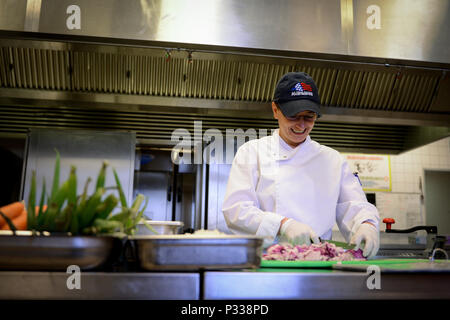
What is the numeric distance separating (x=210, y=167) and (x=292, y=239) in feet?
7.04

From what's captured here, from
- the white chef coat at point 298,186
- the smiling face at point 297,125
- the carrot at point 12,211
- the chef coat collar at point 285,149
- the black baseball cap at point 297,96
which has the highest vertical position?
the black baseball cap at point 297,96

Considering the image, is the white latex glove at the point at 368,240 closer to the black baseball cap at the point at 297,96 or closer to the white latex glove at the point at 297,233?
the white latex glove at the point at 297,233

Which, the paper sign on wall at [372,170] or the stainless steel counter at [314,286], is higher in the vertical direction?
the paper sign on wall at [372,170]

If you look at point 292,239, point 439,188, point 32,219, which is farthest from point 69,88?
point 439,188

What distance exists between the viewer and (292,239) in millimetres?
1635

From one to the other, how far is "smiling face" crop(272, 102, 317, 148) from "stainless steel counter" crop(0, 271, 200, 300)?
135 centimetres

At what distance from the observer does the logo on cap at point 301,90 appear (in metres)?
1.97

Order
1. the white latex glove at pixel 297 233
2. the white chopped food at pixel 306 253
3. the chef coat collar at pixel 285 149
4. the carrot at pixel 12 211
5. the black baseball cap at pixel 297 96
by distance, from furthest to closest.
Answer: the chef coat collar at pixel 285 149 < the black baseball cap at pixel 297 96 < the white latex glove at pixel 297 233 < the white chopped food at pixel 306 253 < the carrot at pixel 12 211

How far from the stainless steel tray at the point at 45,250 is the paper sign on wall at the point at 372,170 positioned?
412 centimetres

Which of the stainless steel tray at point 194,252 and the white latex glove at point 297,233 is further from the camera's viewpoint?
the white latex glove at point 297,233

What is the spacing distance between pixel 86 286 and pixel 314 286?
0.45 metres

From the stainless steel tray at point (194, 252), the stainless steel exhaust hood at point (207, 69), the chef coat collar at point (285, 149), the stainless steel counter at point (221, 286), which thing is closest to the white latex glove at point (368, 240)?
the chef coat collar at point (285, 149)
